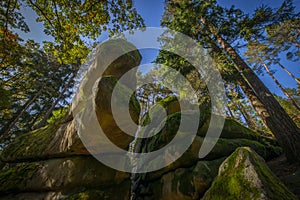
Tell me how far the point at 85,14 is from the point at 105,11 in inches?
29.6

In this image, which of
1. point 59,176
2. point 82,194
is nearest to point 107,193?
point 82,194

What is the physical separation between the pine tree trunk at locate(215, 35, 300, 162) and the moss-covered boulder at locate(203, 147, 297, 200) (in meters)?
3.97

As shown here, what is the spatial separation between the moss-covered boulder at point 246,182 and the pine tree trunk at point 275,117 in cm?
397

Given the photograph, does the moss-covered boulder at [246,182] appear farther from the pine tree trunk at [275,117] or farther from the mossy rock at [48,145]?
the mossy rock at [48,145]

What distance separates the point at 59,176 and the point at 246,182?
19.5 ft

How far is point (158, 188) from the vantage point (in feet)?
18.5

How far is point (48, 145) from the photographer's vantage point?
19.6 feet

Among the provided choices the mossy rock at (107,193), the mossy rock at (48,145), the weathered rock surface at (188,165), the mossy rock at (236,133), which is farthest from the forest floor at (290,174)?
the mossy rock at (48,145)

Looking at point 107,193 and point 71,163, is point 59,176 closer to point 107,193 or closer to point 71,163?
point 71,163

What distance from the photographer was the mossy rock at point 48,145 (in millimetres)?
5204

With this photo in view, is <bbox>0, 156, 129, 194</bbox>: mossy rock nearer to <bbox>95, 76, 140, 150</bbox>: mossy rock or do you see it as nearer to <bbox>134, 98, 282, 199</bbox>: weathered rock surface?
<bbox>134, 98, 282, 199</bbox>: weathered rock surface

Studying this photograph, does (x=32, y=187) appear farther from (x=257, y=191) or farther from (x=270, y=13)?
(x=270, y=13)

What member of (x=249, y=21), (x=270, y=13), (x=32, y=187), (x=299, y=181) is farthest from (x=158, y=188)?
(x=270, y=13)

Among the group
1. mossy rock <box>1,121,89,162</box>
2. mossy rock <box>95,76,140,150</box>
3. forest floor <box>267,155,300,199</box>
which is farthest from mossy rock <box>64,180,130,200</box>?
forest floor <box>267,155,300,199</box>
